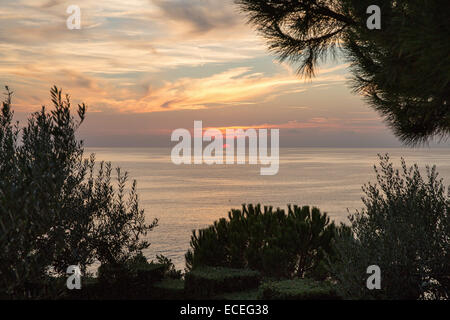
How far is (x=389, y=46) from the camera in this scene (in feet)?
25.7

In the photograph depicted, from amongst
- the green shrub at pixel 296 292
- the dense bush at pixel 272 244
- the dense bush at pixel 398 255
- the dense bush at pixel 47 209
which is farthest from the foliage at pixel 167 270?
the dense bush at pixel 398 255

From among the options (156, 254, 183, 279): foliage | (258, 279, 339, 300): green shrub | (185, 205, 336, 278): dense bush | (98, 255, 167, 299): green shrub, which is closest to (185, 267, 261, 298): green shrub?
(98, 255, 167, 299): green shrub

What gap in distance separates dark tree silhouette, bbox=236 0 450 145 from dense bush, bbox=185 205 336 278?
335 centimetres

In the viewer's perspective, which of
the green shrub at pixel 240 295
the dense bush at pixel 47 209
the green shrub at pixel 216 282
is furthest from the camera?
the green shrub at pixel 216 282

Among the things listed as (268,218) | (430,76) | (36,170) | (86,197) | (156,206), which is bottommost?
(156,206)

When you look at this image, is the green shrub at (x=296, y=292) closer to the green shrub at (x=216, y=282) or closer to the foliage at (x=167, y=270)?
the green shrub at (x=216, y=282)

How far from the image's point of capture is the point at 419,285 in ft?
26.1

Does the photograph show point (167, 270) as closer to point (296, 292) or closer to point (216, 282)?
point (216, 282)

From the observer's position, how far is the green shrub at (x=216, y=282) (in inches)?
401

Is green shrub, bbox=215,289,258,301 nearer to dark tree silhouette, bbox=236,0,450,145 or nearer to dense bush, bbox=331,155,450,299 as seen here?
dense bush, bbox=331,155,450,299

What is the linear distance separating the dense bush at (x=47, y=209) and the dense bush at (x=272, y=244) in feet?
8.06

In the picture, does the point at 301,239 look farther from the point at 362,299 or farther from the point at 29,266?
the point at 29,266
